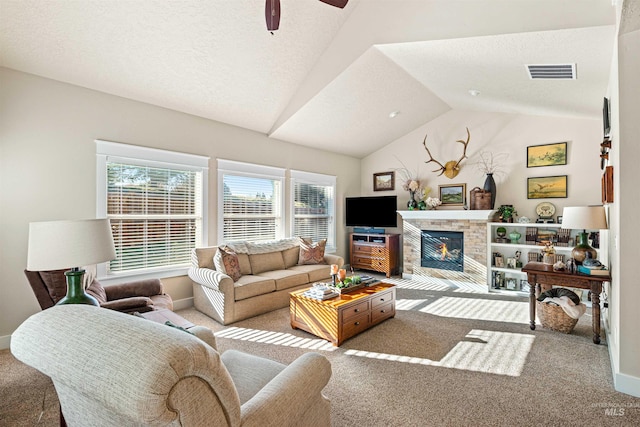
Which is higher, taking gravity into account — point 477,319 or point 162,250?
point 162,250

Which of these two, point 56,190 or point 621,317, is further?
point 56,190

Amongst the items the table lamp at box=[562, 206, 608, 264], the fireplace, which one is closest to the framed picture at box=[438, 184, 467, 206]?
the fireplace

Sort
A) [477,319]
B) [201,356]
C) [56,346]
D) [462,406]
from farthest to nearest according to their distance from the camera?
[477,319]
[462,406]
[56,346]
[201,356]

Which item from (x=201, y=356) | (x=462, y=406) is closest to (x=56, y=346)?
(x=201, y=356)

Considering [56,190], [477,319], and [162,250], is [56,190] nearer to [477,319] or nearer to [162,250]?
[162,250]

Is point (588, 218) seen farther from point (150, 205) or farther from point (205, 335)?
point (150, 205)

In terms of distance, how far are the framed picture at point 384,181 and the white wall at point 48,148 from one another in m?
4.35

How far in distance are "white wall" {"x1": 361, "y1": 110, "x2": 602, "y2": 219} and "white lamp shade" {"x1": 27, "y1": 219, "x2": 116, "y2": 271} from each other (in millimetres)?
5811

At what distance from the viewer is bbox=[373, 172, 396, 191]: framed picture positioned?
6.92m

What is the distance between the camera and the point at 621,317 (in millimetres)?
2299

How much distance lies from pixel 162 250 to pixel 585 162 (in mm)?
6341

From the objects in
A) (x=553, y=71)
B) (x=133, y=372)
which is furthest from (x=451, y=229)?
(x=133, y=372)

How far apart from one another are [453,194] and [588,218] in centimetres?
291

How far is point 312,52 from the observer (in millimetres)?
4027
